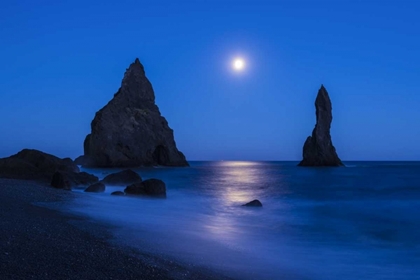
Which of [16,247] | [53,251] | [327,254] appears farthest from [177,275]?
[327,254]

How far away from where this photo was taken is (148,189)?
24.3m

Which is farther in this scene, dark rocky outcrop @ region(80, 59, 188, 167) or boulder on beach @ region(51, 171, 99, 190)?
dark rocky outcrop @ region(80, 59, 188, 167)

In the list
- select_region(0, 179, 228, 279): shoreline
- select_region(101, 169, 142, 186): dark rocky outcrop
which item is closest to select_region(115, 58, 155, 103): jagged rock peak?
select_region(101, 169, 142, 186): dark rocky outcrop

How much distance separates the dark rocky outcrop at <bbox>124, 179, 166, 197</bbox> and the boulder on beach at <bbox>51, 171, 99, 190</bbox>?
12.1 ft

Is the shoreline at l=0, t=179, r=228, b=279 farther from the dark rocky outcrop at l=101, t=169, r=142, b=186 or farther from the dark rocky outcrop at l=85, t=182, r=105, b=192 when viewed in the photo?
the dark rocky outcrop at l=101, t=169, r=142, b=186

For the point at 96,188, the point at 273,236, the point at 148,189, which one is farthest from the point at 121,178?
the point at 273,236

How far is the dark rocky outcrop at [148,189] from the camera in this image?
2384 cm

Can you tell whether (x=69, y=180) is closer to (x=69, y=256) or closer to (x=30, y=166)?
(x=30, y=166)

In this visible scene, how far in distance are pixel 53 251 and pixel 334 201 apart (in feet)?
82.3

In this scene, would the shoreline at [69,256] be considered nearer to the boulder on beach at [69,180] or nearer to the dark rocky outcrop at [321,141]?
the boulder on beach at [69,180]

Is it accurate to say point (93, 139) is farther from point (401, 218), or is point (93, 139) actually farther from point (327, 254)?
point (327, 254)

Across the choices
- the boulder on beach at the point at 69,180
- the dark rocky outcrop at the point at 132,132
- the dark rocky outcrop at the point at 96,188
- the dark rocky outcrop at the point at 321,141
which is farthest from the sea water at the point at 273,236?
the dark rocky outcrop at the point at 321,141

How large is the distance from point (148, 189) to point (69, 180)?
209 inches

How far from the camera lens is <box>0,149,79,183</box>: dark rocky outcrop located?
2825 cm
